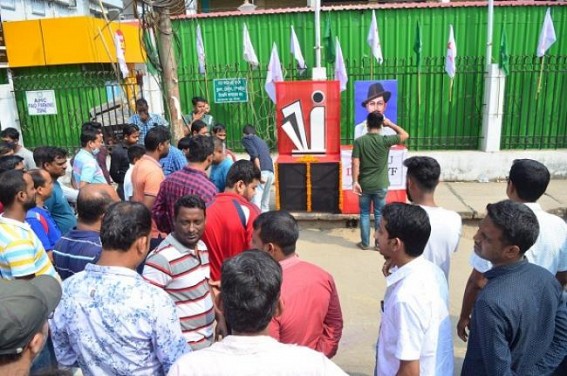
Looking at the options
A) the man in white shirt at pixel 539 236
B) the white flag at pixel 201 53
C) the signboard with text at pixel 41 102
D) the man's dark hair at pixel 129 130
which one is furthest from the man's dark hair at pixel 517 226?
the signboard with text at pixel 41 102

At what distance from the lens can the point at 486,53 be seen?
8766mm

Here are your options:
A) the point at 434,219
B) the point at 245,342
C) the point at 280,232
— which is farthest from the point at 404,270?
the point at 245,342

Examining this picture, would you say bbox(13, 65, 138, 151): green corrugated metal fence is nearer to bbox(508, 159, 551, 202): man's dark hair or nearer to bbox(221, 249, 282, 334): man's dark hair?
bbox(508, 159, 551, 202): man's dark hair

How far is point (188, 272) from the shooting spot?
243cm

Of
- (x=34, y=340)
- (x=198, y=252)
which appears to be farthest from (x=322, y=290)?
(x=34, y=340)

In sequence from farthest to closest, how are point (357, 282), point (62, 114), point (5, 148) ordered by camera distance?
point (62, 114)
point (357, 282)
point (5, 148)

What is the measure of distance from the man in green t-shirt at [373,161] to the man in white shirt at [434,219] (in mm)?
2658

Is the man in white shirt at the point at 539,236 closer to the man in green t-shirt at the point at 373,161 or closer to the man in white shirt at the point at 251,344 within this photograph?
the man in white shirt at the point at 251,344

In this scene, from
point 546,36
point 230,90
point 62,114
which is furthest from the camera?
point 62,114

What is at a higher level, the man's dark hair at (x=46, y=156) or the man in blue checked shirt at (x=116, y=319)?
the man's dark hair at (x=46, y=156)

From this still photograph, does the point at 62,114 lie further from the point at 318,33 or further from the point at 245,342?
the point at 245,342

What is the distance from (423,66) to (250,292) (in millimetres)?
8743

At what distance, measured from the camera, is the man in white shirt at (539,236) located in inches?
97.8

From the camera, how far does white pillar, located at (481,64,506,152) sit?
324 inches
